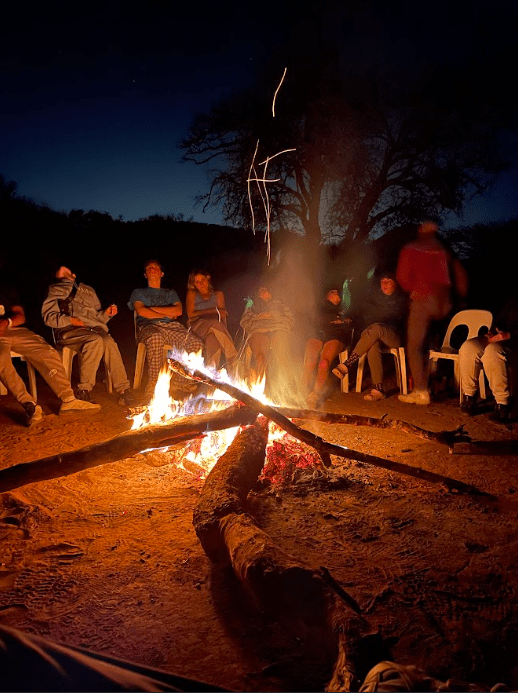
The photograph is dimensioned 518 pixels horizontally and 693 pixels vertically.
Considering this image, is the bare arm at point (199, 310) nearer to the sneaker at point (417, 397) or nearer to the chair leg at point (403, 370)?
the chair leg at point (403, 370)

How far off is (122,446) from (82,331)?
3040mm

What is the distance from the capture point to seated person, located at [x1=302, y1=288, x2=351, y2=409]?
240 inches

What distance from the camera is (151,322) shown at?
6.12 meters

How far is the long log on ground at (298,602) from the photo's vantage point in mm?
1434

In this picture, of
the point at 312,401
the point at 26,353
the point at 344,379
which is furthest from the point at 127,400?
the point at 344,379

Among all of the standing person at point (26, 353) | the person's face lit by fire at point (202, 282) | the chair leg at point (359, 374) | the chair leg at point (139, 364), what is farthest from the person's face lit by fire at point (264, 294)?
the standing person at point (26, 353)

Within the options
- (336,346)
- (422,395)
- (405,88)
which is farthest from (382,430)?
(405,88)

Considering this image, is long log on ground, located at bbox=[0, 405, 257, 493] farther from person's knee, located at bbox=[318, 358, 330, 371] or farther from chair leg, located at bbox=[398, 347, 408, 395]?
chair leg, located at bbox=[398, 347, 408, 395]

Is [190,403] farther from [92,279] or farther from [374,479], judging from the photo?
[92,279]

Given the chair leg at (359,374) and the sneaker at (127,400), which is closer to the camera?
the sneaker at (127,400)

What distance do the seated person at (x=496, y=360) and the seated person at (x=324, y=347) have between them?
1.64 meters

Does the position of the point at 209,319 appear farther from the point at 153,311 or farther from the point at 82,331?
the point at 82,331

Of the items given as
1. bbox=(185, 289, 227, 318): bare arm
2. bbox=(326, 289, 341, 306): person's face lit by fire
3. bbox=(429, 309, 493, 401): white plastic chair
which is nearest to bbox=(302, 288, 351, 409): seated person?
bbox=(326, 289, 341, 306): person's face lit by fire

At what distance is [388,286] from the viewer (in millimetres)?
6227
